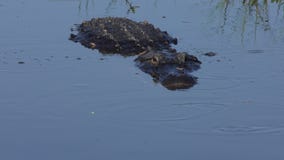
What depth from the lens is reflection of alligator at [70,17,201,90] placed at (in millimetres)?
8133

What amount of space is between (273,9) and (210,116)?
15.4 ft

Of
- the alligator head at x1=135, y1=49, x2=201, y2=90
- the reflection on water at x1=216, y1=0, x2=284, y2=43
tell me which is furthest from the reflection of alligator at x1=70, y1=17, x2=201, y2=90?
the reflection on water at x1=216, y1=0, x2=284, y2=43

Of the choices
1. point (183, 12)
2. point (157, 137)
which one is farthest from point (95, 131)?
point (183, 12)

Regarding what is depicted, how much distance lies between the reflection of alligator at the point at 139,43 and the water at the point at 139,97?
0.16 m

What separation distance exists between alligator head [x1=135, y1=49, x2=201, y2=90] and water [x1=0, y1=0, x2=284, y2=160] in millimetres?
112

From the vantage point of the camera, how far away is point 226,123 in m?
6.58

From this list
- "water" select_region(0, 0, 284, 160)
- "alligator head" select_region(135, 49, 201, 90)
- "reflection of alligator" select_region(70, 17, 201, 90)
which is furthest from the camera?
"reflection of alligator" select_region(70, 17, 201, 90)

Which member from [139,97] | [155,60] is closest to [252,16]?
[155,60]

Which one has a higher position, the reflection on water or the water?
the reflection on water

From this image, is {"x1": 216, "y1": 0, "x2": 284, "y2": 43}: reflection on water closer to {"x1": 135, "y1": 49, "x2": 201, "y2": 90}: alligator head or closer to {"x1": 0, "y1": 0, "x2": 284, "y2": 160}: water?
{"x1": 0, "y1": 0, "x2": 284, "y2": 160}: water

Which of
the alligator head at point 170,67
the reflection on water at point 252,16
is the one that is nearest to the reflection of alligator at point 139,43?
the alligator head at point 170,67

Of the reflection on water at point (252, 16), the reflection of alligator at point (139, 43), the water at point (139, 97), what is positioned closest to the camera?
the water at point (139, 97)

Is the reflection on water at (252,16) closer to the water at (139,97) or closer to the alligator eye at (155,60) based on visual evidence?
the water at (139,97)

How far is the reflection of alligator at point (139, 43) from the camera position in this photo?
813 cm
